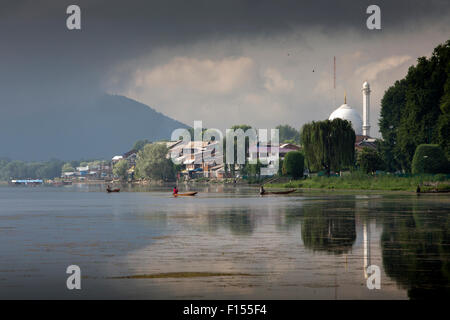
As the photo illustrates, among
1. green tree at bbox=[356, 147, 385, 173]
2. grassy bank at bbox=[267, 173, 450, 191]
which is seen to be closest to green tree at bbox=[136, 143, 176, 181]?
grassy bank at bbox=[267, 173, 450, 191]

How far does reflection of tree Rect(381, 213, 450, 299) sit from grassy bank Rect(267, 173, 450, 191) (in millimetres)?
41013

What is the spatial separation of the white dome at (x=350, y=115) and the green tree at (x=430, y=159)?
4169 inches

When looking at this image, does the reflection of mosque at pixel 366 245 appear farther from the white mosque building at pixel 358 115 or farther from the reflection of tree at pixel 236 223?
the white mosque building at pixel 358 115

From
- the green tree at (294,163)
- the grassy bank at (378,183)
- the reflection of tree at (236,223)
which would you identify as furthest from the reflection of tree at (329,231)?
the green tree at (294,163)

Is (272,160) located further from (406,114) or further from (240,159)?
(406,114)

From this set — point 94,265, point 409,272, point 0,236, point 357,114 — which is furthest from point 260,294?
point 357,114

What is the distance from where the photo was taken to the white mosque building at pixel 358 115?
18175 centimetres

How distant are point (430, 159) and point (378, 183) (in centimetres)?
718

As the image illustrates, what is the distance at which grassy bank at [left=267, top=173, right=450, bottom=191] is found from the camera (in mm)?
69863

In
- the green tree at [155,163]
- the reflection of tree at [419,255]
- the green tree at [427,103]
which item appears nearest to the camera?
the reflection of tree at [419,255]

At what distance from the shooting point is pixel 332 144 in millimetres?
93688

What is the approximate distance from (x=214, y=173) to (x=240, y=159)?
43.7 m

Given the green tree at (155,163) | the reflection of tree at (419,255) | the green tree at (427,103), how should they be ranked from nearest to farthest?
the reflection of tree at (419,255)
the green tree at (427,103)
the green tree at (155,163)
